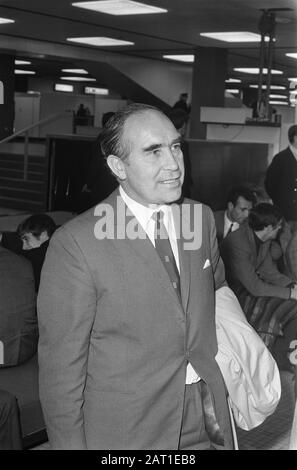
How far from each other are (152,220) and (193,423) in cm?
49

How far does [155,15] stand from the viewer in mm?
8375

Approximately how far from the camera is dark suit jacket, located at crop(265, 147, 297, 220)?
524cm

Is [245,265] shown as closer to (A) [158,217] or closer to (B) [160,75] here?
(A) [158,217]

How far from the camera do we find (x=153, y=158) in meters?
1.45

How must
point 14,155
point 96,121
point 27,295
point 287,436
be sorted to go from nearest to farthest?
1. point 27,295
2. point 287,436
3. point 14,155
4. point 96,121

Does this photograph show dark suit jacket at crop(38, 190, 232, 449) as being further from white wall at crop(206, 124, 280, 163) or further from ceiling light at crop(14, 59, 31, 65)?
ceiling light at crop(14, 59, 31, 65)

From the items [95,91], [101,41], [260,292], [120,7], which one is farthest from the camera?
[95,91]

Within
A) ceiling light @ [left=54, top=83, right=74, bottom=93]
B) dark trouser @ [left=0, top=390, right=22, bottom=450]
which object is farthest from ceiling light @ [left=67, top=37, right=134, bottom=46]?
ceiling light @ [left=54, top=83, right=74, bottom=93]

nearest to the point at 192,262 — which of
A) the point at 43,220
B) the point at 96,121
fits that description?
the point at 43,220

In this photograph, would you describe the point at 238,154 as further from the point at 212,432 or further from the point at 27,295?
the point at 212,432

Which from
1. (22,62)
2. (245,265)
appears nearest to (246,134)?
(245,265)

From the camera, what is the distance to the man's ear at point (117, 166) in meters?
1.50

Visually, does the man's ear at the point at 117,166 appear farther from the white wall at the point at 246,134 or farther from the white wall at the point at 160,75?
the white wall at the point at 160,75
